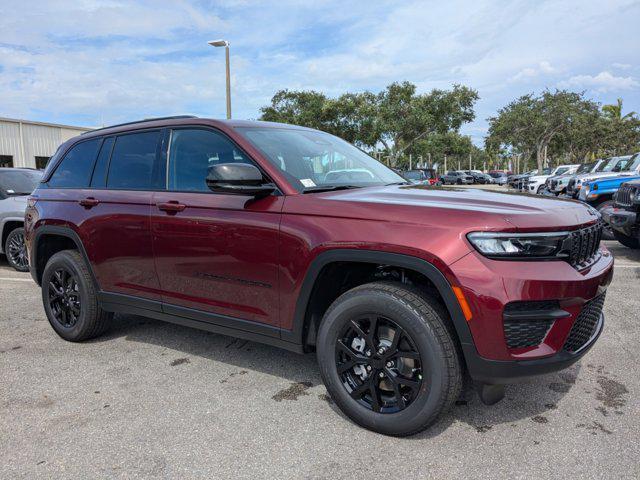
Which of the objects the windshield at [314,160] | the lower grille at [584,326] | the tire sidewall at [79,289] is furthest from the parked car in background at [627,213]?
the tire sidewall at [79,289]

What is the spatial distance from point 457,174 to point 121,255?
5567 centimetres

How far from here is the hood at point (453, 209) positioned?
2.38 meters

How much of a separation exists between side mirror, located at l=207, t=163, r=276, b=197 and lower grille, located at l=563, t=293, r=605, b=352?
1.76m

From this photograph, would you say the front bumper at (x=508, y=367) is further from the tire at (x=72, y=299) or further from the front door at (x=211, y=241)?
the tire at (x=72, y=299)

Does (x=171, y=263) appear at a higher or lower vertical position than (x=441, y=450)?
higher

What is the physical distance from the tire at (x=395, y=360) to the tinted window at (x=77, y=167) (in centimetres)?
259

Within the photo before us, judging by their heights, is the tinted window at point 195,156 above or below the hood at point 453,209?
above

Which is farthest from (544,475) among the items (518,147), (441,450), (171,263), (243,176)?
(518,147)

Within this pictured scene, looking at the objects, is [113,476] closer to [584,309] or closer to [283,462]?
[283,462]

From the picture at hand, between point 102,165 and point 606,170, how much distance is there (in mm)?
15116

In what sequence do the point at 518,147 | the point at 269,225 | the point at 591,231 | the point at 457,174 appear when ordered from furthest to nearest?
the point at 457,174 → the point at 518,147 → the point at 269,225 → the point at 591,231

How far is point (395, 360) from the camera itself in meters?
2.62

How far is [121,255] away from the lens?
3.73 meters

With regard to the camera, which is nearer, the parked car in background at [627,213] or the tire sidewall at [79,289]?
the tire sidewall at [79,289]
